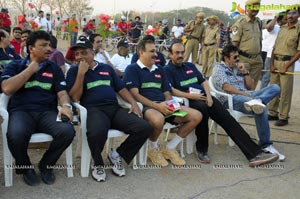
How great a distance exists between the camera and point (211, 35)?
1010 cm

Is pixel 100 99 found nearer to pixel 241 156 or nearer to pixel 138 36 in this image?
pixel 241 156

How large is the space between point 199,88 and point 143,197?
182 cm

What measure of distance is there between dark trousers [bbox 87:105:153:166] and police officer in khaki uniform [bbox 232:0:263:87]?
9.96 feet

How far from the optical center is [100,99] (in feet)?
12.6

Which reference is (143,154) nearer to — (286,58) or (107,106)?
(107,106)

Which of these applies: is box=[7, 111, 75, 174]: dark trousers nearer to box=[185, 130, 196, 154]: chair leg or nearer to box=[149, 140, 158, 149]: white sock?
box=[149, 140, 158, 149]: white sock

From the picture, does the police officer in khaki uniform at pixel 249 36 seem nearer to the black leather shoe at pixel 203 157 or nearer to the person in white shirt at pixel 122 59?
the person in white shirt at pixel 122 59

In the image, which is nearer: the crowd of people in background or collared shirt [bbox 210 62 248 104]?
the crowd of people in background

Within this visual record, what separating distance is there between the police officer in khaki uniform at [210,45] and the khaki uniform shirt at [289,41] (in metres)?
4.33

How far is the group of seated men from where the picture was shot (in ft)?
11.1

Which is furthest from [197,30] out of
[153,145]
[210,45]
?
[153,145]

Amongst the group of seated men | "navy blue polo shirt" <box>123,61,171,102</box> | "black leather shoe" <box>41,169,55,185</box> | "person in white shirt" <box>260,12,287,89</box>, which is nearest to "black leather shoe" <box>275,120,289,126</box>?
the group of seated men

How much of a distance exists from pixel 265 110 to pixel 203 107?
2.50 ft

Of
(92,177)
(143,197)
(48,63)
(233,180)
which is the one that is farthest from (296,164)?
(48,63)
